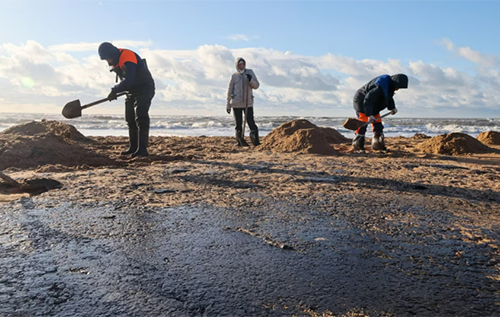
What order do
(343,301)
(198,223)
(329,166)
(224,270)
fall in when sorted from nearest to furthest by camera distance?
(343,301) < (224,270) < (198,223) < (329,166)

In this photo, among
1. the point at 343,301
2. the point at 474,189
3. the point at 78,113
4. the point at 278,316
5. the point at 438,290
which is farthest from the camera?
the point at 78,113

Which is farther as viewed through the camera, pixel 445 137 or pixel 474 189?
pixel 445 137

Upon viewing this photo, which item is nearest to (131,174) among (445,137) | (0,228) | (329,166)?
(0,228)

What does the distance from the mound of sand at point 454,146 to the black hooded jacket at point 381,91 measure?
145 cm

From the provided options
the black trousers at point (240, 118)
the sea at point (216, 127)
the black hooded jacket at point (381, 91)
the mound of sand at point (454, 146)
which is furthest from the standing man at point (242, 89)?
the sea at point (216, 127)

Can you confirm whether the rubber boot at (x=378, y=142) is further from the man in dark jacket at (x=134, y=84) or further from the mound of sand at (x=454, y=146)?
the man in dark jacket at (x=134, y=84)

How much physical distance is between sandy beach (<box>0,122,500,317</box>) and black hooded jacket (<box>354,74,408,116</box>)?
82.7 inches

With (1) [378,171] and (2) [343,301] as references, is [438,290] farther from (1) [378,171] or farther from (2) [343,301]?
(1) [378,171]

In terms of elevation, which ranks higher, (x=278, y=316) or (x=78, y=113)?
(x=78, y=113)

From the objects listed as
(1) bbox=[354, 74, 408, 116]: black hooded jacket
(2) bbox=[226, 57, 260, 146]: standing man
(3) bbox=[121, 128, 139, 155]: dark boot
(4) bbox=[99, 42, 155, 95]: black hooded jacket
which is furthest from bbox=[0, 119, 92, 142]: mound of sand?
Answer: (1) bbox=[354, 74, 408, 116]: black hooded jacket

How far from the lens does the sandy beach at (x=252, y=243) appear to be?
5.57ft

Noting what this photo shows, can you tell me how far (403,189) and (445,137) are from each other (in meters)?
4.50

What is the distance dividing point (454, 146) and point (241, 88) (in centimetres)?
433

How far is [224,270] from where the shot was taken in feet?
6.60
